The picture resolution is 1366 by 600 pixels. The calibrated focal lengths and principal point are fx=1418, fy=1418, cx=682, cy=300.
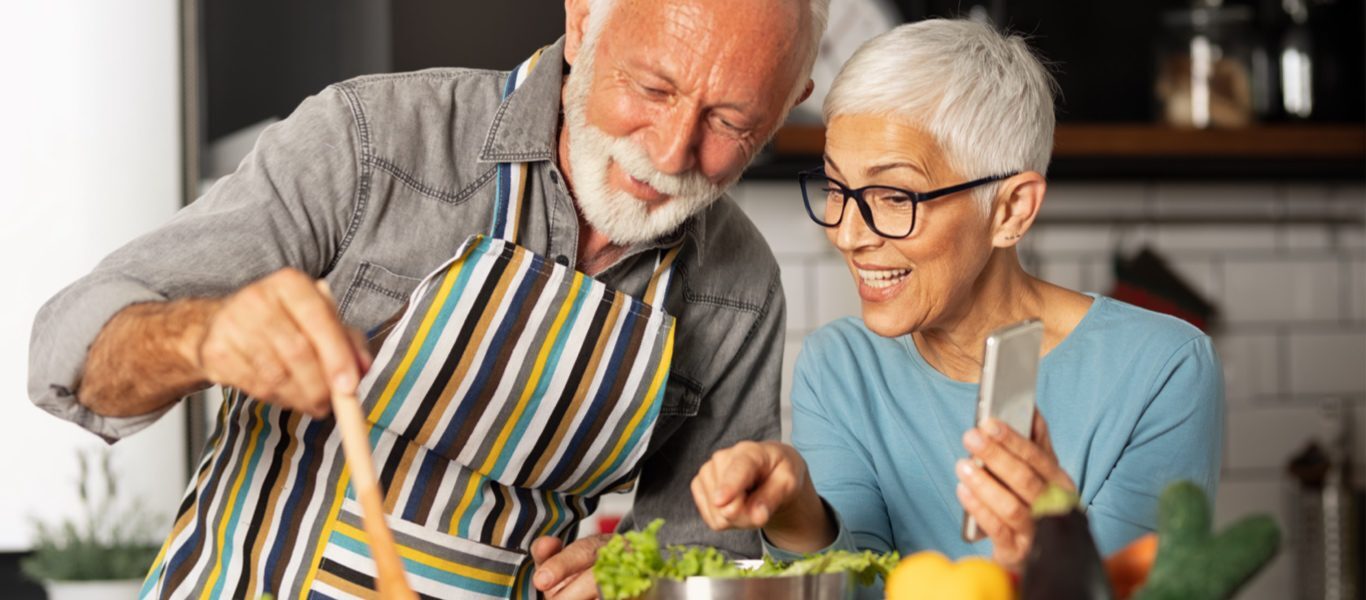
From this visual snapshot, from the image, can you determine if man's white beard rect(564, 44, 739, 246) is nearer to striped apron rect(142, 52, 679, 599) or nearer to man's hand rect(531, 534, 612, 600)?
striped apron rect(142, 52, 679, 599)

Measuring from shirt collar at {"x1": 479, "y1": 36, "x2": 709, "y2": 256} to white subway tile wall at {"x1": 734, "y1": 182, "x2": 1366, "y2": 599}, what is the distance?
63.8 inches

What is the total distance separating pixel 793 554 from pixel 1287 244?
216cm

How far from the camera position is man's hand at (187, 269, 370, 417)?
2.77ft

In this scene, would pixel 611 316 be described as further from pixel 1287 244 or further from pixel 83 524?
pixel 1287 244

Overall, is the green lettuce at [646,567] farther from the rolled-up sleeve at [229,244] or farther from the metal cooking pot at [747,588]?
the rolled-up sleeve at [229,244]

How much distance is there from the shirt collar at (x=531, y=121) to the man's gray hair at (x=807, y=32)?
0.08 metres

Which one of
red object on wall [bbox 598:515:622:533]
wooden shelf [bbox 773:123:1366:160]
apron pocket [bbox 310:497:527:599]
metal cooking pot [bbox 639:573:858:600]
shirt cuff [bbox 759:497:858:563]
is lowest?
red object on wall [bbox 598:515:622:533]

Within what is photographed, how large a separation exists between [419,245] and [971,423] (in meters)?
0.59

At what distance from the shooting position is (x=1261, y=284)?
3.02 meters

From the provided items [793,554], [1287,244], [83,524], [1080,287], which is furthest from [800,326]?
[793,554]

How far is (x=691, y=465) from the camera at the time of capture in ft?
5.36

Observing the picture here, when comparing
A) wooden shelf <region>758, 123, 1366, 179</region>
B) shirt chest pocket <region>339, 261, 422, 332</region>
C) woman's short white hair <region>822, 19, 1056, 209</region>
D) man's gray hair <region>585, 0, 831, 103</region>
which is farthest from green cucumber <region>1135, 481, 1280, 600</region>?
wooden shelf <region>758, 123, 1366, 179</region>

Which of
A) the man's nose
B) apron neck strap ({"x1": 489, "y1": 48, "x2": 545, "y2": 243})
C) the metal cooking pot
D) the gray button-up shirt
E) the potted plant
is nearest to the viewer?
the metal cooking pot

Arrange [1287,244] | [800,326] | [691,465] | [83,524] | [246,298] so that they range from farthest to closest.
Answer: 1. [1287,244]
2. [800,326]
3. [83,524]
4. [691,465]
5. [246,298]
